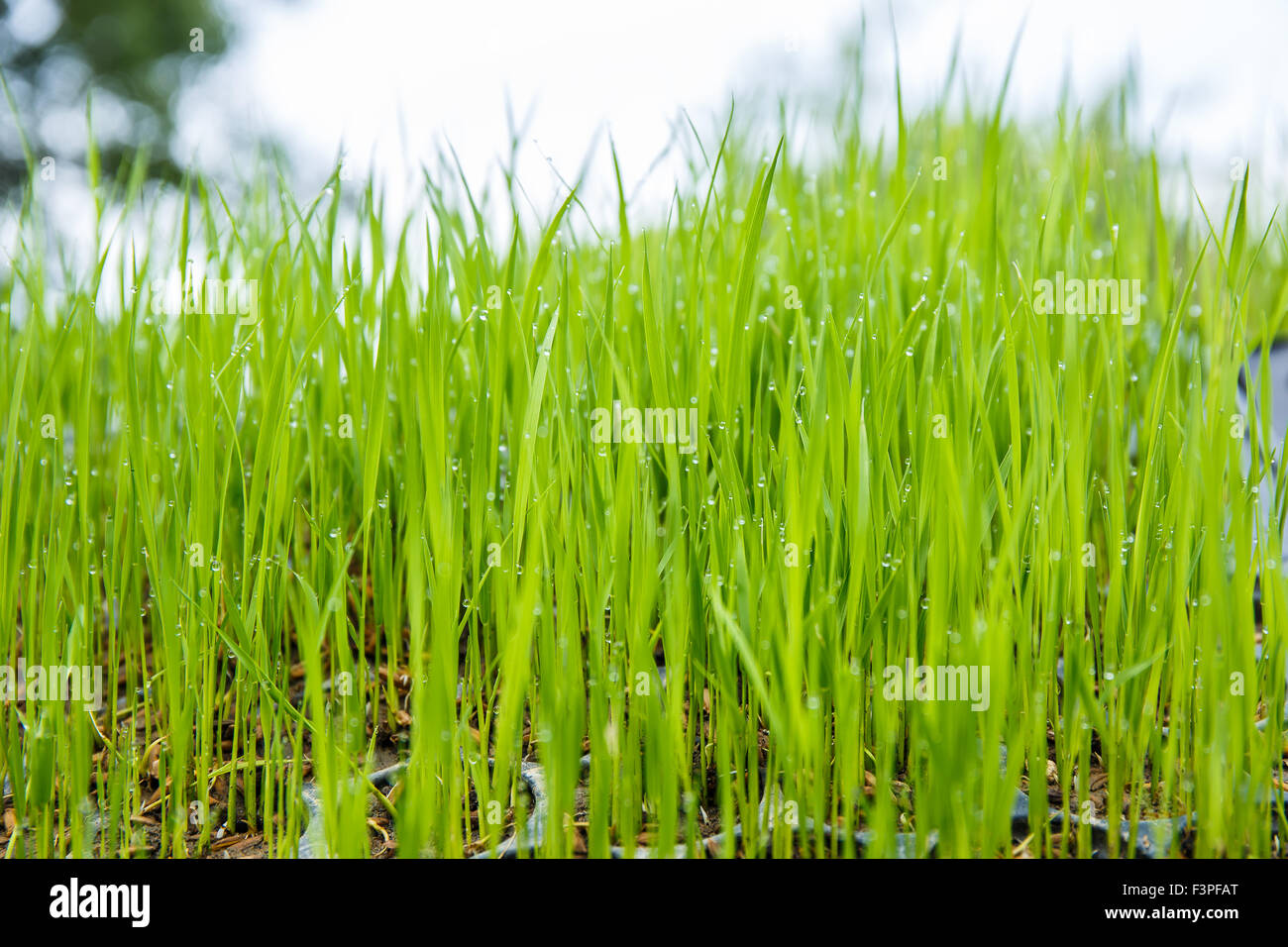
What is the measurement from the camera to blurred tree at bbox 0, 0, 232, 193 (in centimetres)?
411

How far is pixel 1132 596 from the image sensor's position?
101 centimetres

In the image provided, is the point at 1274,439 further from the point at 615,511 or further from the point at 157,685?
the point at 157,685

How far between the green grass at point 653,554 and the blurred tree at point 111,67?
3.73m

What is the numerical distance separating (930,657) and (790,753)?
0.19 metres

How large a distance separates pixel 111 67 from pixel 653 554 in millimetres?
4995

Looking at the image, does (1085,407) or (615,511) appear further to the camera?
(1085,407)

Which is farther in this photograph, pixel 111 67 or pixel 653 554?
pixel 111 67

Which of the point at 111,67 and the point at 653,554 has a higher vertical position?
the point at 111,67

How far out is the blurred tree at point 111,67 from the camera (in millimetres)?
4105

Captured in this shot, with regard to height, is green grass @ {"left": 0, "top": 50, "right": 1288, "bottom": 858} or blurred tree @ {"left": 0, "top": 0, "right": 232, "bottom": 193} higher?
blurred tree @ {"left": 0, "top": 0, "right": 232, "bottom": 193}

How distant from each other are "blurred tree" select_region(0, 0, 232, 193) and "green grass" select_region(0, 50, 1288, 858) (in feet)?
12.2

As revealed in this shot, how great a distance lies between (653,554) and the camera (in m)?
0.94
